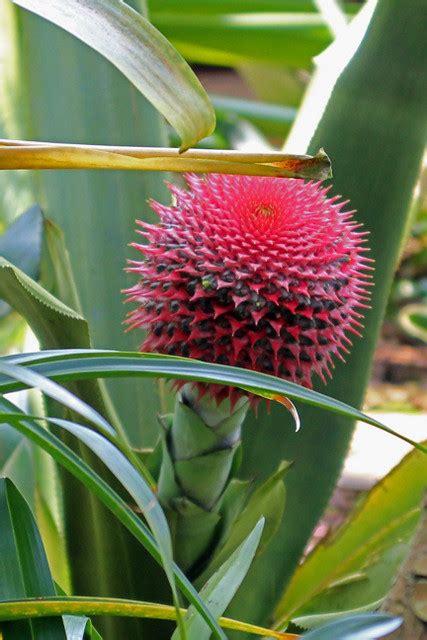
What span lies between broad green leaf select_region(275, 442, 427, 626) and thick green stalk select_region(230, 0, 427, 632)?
3 centimetres

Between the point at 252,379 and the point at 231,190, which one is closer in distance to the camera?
the point at 252,379

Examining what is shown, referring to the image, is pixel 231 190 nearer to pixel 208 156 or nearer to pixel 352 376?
pixel 208 156

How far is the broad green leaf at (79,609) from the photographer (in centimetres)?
40

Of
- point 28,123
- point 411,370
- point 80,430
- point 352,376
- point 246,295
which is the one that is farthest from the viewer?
point 411,370

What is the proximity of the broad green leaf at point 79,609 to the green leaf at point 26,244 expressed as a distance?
27 cm

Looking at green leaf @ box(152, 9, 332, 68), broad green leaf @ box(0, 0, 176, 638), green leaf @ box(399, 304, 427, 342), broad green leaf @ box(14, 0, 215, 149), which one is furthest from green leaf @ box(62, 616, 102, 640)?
green leaf @ box(399, 304, 427, 342)

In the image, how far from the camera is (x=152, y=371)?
0.40 metres

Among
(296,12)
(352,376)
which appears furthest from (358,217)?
(296,12)

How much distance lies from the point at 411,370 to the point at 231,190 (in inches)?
82.4

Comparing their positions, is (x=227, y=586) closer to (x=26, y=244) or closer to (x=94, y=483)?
(x=94, y=483)

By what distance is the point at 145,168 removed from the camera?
1.37 ft

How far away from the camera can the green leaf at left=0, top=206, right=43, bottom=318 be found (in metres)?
0.64

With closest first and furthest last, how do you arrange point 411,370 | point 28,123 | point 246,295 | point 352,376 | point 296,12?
point 246,295
point 352,376
point 28,123
point 296,12
point 411,370

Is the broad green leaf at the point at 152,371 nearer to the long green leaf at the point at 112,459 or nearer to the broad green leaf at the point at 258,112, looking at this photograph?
the long green leaf at the point at 112,459
